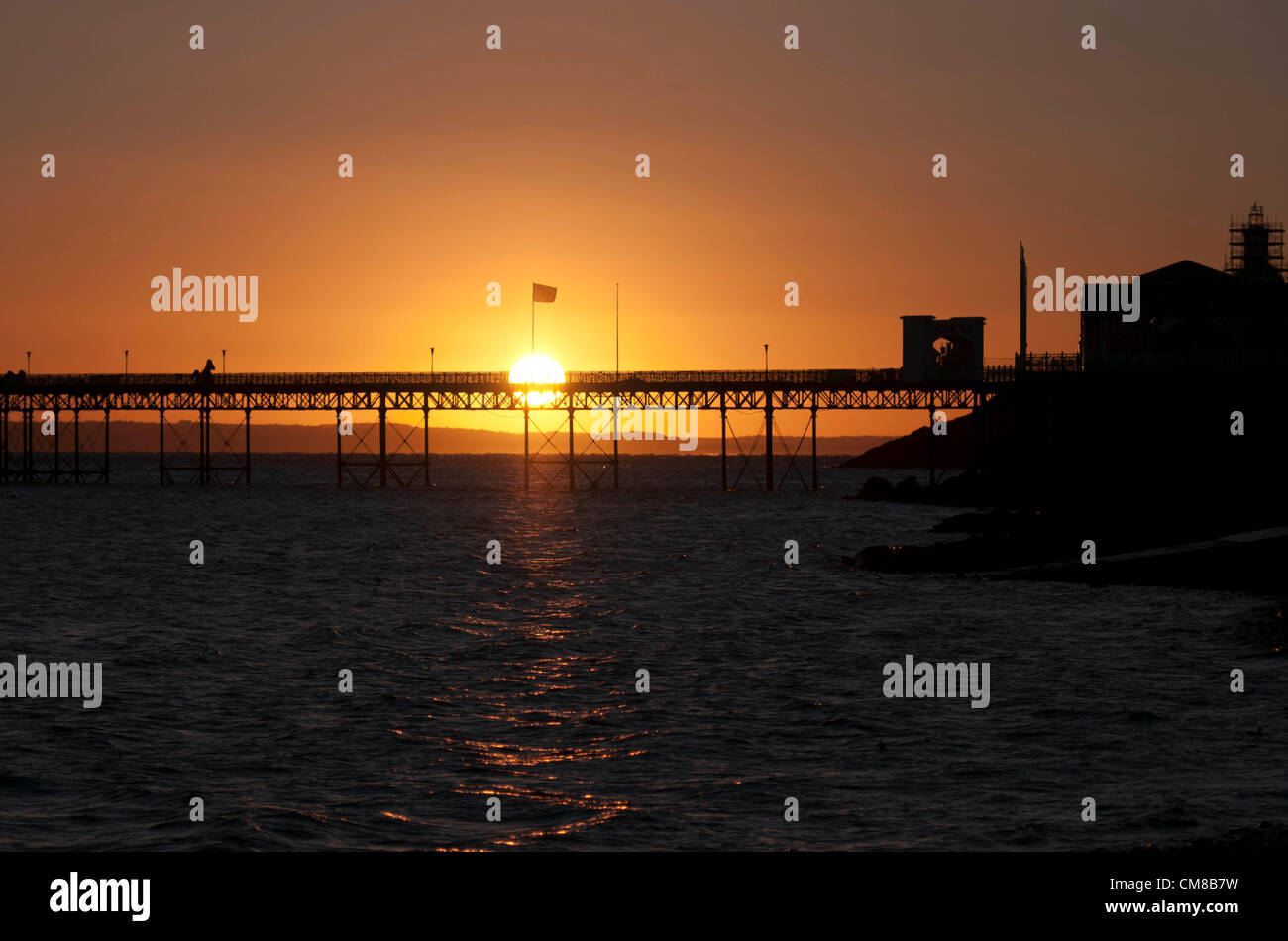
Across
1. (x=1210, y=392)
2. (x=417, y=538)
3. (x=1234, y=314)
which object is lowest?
(x=417, y=538)

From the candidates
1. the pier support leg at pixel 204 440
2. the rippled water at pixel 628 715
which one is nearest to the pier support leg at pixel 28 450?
the pier support leg at pixel 204 440

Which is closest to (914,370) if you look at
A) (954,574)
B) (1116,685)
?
(954,574)

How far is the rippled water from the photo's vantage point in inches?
645

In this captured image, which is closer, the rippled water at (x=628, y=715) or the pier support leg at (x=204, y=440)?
the rippled water at (x=628, y=715)

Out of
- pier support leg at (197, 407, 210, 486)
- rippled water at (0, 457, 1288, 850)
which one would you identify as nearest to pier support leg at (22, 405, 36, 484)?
pier support leg at (197, 407, 210, 486)

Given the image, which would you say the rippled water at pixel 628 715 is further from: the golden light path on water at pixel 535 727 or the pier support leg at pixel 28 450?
the pier support leg at pixel 28 450

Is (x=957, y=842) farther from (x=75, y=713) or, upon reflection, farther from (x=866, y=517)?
(x=866, y=517)

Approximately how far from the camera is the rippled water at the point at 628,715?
53.8 feet

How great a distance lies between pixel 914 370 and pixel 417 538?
137 feet

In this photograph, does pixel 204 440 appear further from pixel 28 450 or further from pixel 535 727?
pixel 535 727

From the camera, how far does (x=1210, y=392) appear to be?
238 ft

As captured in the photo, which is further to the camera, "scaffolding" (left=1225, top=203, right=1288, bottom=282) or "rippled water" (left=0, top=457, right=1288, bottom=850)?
"scaffolding" (left=1225, top=203, right=1288, bottom=282)

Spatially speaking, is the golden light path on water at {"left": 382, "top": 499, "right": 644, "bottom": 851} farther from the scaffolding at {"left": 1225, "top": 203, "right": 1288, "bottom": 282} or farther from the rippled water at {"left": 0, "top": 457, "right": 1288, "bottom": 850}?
the scaffolding at {"left": 1225, "top": 203, "right": 1288, "bottom": 282}

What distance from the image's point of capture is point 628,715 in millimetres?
23250
